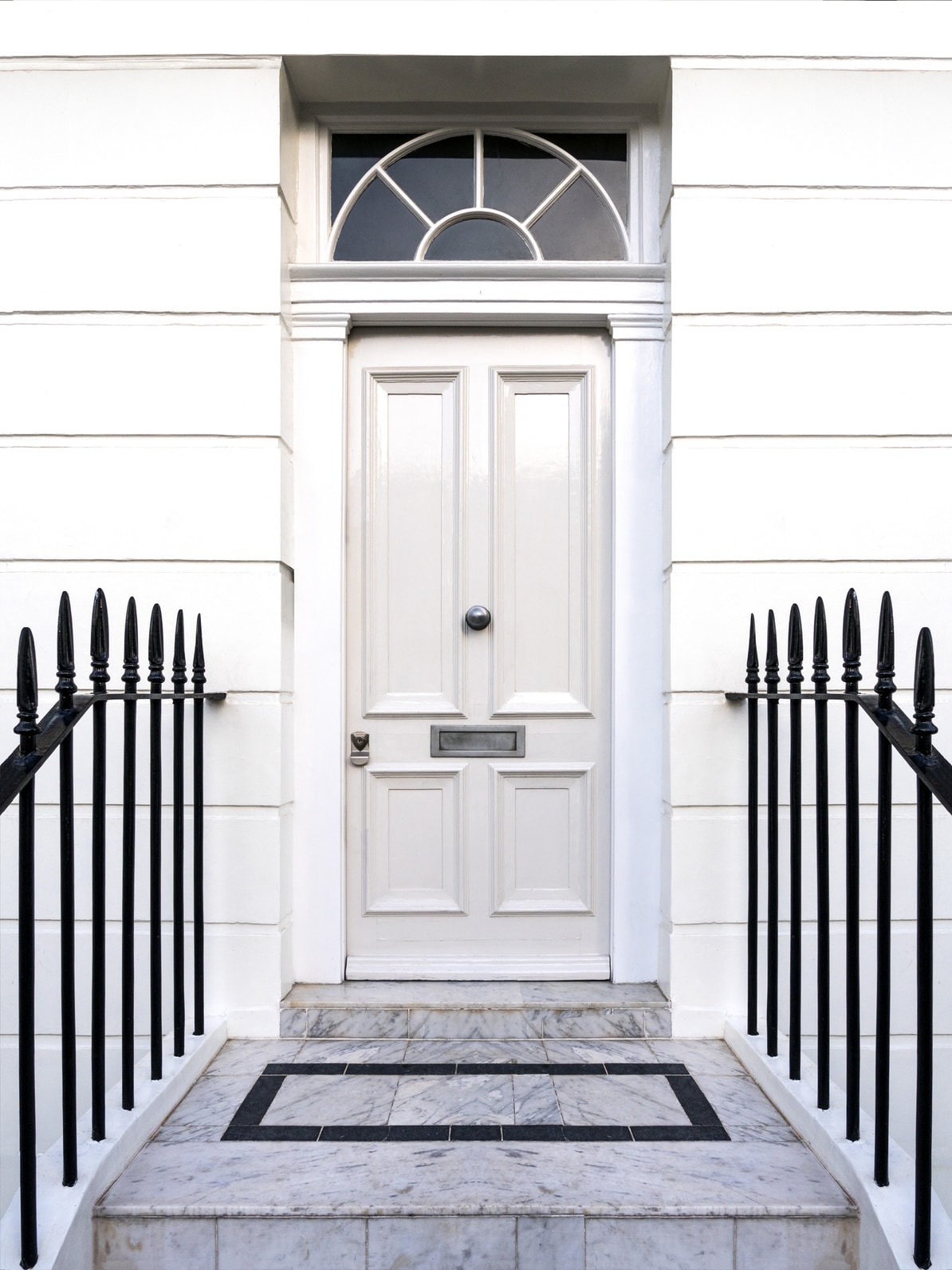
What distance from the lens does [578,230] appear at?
3.12 meters

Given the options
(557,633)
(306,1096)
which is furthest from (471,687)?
(306,1096)

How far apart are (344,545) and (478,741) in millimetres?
770

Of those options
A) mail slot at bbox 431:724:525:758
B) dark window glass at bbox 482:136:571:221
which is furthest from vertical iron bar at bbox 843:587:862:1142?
dark window glass at bbox 482:136:571:221

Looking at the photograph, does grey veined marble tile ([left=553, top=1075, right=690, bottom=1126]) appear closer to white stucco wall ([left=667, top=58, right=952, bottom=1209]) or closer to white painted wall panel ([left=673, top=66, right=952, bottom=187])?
white stucco wall ([left=667, top=58, right=952, bottom=1209])

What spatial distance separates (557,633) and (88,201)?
1956 mm

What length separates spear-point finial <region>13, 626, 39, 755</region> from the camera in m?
1.60

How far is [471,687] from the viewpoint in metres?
3.09

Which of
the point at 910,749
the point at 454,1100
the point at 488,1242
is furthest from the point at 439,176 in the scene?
the point at 488,1242

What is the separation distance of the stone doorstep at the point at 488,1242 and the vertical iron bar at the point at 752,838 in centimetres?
74

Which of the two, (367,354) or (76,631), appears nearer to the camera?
(76,631)

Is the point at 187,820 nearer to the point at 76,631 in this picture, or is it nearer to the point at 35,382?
the point at 76,631

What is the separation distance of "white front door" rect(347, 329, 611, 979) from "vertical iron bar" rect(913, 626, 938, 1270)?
4.79 ft

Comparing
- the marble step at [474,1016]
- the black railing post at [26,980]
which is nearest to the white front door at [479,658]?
the marble step at [474,1016]

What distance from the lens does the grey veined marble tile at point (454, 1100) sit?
2.21 meters
